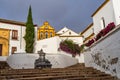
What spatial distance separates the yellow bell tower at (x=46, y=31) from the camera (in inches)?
1174

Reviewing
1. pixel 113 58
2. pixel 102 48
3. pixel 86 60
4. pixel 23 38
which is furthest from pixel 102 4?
pixel 23 38

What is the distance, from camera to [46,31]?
31.0 m

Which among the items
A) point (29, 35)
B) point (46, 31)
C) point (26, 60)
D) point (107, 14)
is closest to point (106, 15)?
point (107, 14)

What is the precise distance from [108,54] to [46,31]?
24.7 metres

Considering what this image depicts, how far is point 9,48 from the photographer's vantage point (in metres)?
24.3

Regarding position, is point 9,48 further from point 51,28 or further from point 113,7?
point 113,7

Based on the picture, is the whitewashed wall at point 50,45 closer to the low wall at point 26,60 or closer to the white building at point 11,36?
the white building at point 11,36

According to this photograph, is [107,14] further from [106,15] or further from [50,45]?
[50,45]

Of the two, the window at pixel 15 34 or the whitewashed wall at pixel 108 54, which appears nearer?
the whitewashed wall at pixel 108 54

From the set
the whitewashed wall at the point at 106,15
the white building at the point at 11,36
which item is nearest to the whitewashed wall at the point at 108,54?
the whitewashed wall at the point at 106,15

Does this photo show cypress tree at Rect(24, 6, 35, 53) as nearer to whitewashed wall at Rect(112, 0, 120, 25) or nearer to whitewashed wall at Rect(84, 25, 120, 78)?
whitewashed wall at Rect(112, 0, 120, 25)

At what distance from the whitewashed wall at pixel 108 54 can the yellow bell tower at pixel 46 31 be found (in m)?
21.6

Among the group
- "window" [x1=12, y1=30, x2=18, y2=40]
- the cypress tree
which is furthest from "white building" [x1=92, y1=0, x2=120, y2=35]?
"window" [x1=12, y1=30, x2=18, y2=40]

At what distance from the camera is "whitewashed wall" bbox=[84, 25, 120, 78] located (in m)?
6.20
